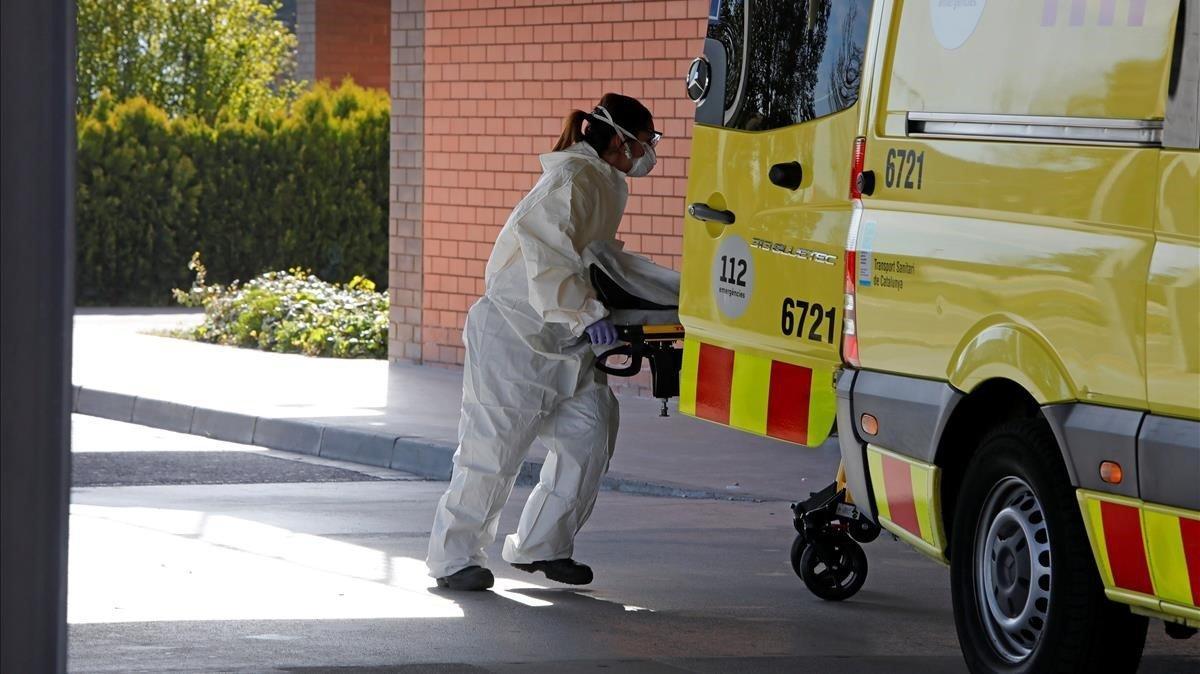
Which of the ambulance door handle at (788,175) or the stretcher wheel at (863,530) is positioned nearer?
the ambulance door handle at (788,175)

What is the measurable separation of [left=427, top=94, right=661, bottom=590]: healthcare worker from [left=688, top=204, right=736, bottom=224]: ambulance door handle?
392 mm

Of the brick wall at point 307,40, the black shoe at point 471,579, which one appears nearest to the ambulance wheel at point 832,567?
the black shoe at point 471,579

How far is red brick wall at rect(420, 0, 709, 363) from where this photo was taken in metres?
12.9

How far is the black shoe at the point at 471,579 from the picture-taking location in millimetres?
7168

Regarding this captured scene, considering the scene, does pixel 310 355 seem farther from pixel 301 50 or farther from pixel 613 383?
pixel 301 50

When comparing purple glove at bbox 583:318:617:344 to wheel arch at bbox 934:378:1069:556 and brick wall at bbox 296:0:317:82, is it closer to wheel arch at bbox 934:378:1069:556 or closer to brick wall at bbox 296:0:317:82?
wheel arch at bbox 934:378:1069:556

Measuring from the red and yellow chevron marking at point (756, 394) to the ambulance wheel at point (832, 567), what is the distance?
0.57 m

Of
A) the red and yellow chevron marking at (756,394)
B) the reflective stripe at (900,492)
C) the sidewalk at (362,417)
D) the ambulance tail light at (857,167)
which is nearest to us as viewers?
the reflective stripe at (900,492)

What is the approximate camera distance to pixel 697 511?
366 inches

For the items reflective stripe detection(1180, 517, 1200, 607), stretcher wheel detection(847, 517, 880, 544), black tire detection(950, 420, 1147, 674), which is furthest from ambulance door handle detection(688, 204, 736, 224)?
reflective stripe detection(1180, 517, 1200, 607)

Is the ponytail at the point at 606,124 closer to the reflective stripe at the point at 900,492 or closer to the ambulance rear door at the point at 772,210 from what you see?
the ambulance rear door at the point at 772,210

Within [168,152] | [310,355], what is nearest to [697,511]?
[310,355]

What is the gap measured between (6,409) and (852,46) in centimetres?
353

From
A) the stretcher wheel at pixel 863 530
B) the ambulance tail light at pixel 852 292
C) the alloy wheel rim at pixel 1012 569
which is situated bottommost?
the stretcher wheel at pixel 863 530
